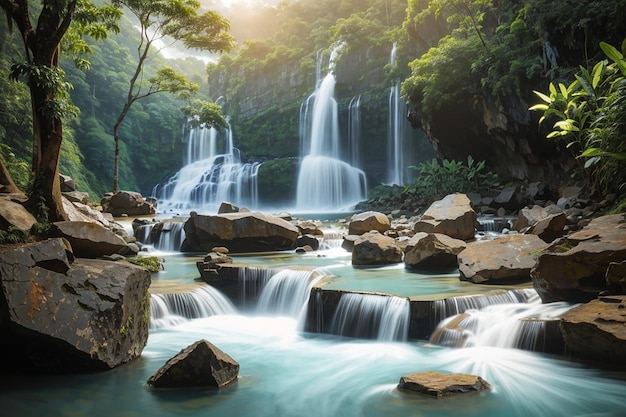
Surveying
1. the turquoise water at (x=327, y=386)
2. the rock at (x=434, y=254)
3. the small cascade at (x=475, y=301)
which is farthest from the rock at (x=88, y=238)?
the rock at (x=434, y=254)

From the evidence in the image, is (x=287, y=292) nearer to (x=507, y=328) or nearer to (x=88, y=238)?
(x=88, y=238)

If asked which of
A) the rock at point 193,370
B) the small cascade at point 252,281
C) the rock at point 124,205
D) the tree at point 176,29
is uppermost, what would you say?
the tree at point 176,29

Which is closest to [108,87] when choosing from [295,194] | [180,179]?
[180,179]

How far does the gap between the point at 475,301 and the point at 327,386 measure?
239 centimetres

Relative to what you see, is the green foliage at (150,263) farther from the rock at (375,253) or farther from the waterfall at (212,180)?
the waterfall at (212,180)

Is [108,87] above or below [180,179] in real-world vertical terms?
above

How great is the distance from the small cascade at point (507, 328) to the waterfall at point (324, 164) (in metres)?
21.8

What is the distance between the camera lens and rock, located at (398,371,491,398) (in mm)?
3967

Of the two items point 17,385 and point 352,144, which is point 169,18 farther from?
point 17,385

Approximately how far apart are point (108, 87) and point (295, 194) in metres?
18.4

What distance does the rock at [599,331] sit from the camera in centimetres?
424

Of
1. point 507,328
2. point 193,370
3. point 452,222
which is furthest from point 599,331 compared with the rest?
point 452,222

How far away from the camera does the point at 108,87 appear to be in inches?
1425

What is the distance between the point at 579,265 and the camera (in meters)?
5.43
